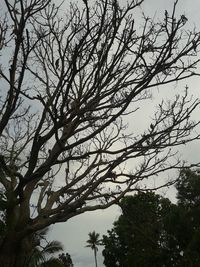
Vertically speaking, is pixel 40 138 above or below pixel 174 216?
below

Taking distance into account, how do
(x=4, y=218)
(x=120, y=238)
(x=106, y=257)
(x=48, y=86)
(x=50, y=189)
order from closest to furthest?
1. (x=4, y=218)
2. (x=48, y=86)
3. (x=50, y=189)
4. (x=120, y=238)
5. (x=106, y=257)

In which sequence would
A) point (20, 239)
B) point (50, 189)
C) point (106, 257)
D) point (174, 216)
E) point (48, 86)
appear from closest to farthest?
point (20, 239), point (48, 86), point (50, 189), point (174, 216), point (106, 257)

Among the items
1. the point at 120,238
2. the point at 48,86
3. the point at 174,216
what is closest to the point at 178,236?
the point at 174,216

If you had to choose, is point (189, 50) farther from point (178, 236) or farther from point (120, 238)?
point (120, 238)

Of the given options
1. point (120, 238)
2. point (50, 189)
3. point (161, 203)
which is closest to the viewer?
point (50, 189)

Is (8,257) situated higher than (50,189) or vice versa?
(50,189)

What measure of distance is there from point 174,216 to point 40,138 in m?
17.8

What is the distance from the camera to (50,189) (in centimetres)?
1090

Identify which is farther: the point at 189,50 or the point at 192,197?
the point at 192,197

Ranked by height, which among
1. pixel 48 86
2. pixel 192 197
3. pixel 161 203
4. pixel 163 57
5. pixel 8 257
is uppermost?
pixel 161 203

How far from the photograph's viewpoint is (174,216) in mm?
23641

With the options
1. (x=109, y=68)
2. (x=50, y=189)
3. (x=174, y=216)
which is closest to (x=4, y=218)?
(x=50, y=189)

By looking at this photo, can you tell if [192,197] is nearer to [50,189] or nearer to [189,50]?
[50,189]

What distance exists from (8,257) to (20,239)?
40 centimetres
